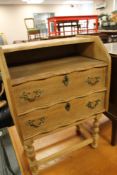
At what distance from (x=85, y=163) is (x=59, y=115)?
53 cm

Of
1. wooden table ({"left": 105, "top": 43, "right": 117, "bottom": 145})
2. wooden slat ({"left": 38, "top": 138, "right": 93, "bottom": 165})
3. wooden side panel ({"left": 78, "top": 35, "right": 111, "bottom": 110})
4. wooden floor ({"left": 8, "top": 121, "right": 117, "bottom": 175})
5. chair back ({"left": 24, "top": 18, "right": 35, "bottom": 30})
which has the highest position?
chair back ({"left": 24, "top": 18, "right": 35, "bottom": 30})

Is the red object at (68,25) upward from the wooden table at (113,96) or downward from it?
upward

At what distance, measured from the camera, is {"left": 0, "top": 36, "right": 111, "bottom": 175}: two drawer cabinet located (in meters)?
0.81

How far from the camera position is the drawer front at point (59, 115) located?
2.90ft

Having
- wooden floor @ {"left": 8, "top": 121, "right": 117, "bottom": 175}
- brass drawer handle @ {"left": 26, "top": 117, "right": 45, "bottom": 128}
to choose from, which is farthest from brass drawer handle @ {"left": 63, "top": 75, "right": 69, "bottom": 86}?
wooden floor @ {"left": 8, "top": 121, "right": 117, "bottom": 175}

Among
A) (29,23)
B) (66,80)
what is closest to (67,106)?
(66,80)

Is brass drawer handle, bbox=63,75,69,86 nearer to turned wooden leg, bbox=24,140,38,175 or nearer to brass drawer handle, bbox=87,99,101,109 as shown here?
brass drawer handle, bbox=87,99,101,109

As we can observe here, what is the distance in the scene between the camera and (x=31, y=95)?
828mm

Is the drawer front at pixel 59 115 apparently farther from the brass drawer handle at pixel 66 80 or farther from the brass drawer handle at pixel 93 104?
the brass drawer handle at pixel 66 80

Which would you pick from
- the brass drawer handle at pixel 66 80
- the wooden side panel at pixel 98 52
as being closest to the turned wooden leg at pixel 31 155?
the brass drawer handle at pixel 66 80

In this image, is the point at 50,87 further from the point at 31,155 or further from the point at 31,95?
the point at 31,155

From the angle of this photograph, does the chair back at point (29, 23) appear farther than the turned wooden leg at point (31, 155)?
Yes

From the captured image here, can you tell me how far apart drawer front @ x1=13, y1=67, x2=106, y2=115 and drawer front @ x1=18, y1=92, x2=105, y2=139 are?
44 millimetres

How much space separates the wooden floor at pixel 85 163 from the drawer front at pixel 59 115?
40 centimetres
